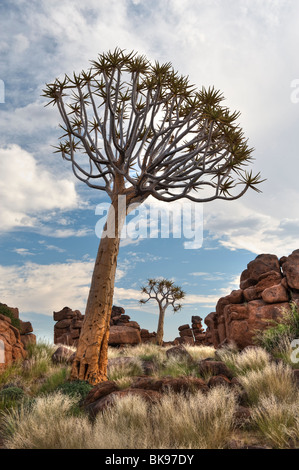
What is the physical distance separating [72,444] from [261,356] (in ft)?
23.3

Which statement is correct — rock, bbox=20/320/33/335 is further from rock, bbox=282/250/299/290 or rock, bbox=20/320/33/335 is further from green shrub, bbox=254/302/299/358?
rock, bbox=282/250/299/290

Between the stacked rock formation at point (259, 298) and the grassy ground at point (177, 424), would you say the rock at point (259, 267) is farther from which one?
the grassy ground at point (177, 424)

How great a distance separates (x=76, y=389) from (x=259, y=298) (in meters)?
10.5

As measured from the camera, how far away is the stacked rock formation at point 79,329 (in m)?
25.1

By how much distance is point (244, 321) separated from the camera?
1648 cm

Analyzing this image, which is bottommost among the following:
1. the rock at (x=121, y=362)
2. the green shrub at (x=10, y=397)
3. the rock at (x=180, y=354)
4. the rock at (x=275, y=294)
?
the green shrub at (x=10, y=397)

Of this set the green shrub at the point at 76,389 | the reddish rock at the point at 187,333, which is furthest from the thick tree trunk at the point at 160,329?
the green shrub at the point at 76,389

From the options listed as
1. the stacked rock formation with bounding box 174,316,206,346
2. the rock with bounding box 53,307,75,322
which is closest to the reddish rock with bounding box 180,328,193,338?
the stacked rock formation with bounding box 174,316,206,346

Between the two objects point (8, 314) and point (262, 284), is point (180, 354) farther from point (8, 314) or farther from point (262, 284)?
point (8, 314)

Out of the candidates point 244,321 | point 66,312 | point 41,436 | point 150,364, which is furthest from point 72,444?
point 66,312

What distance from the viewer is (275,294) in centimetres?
1586

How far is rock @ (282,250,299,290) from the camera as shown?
1565cm

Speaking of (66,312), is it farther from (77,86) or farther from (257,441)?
(257,441)

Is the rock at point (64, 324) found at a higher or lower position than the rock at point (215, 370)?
higher
